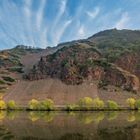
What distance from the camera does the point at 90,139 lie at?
60.3 metres

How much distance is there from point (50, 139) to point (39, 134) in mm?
8324

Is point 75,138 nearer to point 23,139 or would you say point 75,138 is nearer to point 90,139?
point 90,139

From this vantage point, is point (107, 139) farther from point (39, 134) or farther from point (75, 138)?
point (39, 134)

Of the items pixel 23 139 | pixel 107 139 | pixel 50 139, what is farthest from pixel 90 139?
pixel 23 139

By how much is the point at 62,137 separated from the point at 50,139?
336cm

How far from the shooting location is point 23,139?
60938mm

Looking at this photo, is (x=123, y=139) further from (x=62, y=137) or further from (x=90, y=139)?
(x=62, y=137)

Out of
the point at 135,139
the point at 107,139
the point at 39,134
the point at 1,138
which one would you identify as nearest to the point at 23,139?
the point at 1,138

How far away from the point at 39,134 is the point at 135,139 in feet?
71.1

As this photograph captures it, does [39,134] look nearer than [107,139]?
No

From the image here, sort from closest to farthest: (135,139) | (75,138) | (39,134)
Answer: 1. (135,139)
2. (75,138)
3. (39,134)

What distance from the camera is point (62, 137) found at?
210 feet

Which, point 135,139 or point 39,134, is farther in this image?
point 39,134

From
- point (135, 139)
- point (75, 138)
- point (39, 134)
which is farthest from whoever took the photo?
point (39, 134)
